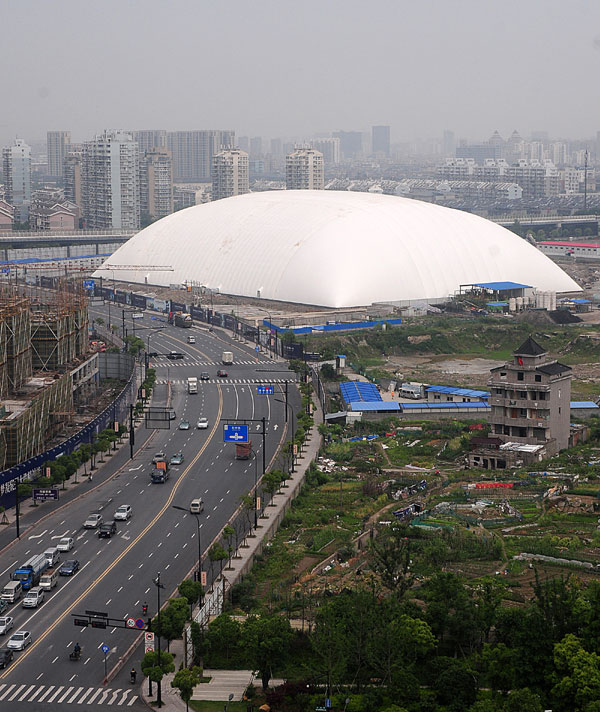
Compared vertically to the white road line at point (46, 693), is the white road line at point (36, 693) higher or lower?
higher

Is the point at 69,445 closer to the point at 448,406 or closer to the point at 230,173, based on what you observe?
the point at 448,406

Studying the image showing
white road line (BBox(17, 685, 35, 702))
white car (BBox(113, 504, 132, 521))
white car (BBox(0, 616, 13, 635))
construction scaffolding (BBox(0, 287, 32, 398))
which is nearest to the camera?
white road line (BBox(17, 685, 35, 702))

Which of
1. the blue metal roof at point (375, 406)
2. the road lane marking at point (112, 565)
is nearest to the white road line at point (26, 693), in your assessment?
the road lane marking at point (112, 565)

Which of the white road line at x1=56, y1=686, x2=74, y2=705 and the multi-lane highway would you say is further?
the multi-lane highway

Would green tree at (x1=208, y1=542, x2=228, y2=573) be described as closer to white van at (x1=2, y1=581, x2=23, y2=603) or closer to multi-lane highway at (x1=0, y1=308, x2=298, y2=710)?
multi-lane highway at (x1=0, y1=308, x2=298, y2=710)

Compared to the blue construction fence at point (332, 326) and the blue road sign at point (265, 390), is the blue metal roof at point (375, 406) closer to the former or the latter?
the blue road sign at point (265, 390)

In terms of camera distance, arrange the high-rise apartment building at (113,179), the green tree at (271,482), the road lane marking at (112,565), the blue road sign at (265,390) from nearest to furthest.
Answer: the road lane marking at (112,565), the green tree at (271,482), the blue road sign at (265,390), the high-rise apartment building at (113,179)

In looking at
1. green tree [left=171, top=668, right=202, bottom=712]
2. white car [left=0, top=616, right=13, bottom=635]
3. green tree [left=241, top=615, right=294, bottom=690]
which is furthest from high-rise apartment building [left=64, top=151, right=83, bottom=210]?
green tree [left=171, top=668, right=202, bottom=712]

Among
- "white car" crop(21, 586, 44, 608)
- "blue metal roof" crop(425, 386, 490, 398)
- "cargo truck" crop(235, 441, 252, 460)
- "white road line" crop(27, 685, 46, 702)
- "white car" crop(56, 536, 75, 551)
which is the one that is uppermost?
"blue metal roof" crop(425, 386, 490, 398)
